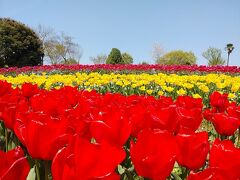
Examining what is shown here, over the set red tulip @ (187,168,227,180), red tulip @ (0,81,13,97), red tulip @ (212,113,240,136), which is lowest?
red tulip @ (212,113,240,136)

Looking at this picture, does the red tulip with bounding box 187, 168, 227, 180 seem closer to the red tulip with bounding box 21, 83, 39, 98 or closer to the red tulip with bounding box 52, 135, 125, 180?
the red tulip with bounding box 52, 135, 125, 180

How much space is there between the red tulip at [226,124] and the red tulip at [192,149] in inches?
35.0

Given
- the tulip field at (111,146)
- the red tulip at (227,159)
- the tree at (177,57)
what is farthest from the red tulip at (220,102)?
the tree at (177,57)

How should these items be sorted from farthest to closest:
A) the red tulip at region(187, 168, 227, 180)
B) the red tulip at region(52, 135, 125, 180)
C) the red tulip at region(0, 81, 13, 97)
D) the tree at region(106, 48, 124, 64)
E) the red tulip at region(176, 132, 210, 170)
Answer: the tree at region(106, 48, 124, 64) < the red tulip at region(0, 81, 13, 97) < the red tulip at region(176, 132, 210, 170) < the red tulip at region(187, 168, 227, 180) < the red tulip at region(52, 135, 125, 180)

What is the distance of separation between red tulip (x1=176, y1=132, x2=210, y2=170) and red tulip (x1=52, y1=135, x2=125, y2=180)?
1.65ft

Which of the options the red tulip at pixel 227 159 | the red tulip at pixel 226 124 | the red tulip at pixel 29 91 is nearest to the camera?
the red tulip at pixel 227 159

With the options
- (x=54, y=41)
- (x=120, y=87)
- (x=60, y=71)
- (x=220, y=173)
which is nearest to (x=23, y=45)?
(x=60, y=71)

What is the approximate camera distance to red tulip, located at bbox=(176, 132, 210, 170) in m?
1.45

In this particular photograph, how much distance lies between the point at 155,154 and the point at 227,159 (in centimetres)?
22

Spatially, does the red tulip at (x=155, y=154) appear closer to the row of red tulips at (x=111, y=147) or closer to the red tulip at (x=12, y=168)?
the row of red tulips at (x=111, y=147)

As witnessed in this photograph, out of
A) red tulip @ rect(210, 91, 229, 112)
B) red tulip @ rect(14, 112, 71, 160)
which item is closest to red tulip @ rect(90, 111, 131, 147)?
red tulip @ rect(14, 112, 71, 160)

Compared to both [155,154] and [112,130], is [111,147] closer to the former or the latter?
[155,154]

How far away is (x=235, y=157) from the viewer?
1.18 meters

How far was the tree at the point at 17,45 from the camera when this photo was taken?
31.8m
